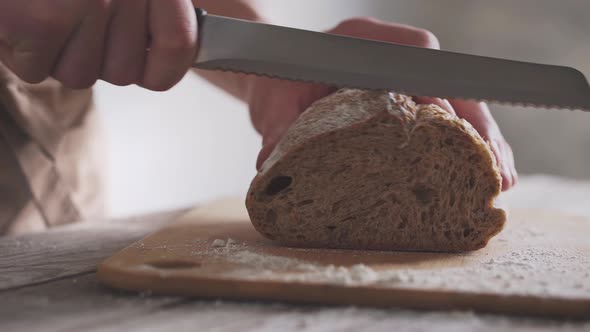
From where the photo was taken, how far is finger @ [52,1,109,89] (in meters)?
1.54

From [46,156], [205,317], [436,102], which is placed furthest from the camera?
[46,156]

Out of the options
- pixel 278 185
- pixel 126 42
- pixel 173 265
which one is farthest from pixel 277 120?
pixel 173 265

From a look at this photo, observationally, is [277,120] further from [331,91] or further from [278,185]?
[278,185]

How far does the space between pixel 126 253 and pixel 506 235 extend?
1.18m

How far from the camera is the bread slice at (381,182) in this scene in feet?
5.42

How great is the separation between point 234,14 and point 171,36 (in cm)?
98

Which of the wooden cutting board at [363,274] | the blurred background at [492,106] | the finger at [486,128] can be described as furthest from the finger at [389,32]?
the blurred background at [492,106]

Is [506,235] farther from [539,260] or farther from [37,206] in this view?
[37,206]

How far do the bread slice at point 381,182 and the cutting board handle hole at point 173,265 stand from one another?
31 cm

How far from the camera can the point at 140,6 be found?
5.18ft

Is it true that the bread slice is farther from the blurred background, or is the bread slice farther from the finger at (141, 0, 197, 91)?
the blurred background

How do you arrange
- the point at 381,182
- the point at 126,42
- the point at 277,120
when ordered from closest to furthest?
the point at 126,42 < the point at 381,182 < the point at 277,120

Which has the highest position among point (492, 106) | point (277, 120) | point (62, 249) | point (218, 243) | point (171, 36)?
point (492, 106)

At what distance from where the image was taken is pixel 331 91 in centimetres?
228
